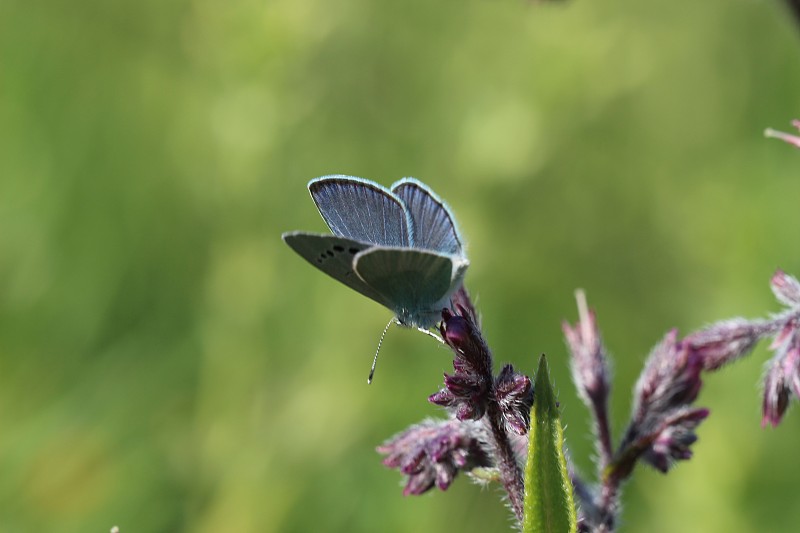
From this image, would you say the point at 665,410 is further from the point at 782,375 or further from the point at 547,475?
the point at 547,475

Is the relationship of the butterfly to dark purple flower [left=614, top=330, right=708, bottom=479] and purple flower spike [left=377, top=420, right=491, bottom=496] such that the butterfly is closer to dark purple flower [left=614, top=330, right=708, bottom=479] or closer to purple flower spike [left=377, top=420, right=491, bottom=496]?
purple flower spike [left=377, top=420, right=491, bottom=496]

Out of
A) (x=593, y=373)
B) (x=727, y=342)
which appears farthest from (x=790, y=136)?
(x=593, y=373)

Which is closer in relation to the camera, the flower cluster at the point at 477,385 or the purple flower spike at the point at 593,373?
the flower cluster at the point at 477,385

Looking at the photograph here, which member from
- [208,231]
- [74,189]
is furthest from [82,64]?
[208,231]

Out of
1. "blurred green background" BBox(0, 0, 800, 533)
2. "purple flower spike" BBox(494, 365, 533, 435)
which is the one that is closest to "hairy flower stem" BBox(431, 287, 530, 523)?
"purple flower spike" BBox(494, 365, 533, 435)

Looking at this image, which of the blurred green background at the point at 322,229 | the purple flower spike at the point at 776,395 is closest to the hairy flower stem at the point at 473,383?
the purple flower spike at the point at 776,395

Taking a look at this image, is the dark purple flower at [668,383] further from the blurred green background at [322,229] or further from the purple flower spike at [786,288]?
the blurred green background at [322,229]

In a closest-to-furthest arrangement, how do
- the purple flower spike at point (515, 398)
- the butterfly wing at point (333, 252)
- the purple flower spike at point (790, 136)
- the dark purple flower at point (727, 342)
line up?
the purple flower spike at point (515, 398)
the butterfly wing at point (333, 252)
the purple flower spike at point (790, 136)
the dark purple flower at point (727, 342)
